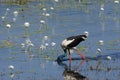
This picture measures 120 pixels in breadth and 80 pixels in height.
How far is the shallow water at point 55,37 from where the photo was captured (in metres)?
13.9

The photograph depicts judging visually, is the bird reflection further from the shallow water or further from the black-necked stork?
the black-necked stork

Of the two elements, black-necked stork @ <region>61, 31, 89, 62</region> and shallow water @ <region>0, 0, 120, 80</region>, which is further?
black-necked stork @ <region>61, 31, 89, 62</region>

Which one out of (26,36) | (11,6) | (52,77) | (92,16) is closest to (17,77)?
(52,77)

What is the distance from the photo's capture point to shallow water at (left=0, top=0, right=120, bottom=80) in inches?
545

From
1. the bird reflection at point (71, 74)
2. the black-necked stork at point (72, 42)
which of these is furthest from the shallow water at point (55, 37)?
the black-necked stork at point (72, 42)

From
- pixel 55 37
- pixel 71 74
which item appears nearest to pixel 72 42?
pixel 71 74

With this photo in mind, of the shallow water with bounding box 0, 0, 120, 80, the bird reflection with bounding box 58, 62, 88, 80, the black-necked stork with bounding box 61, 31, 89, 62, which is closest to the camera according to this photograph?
the bird reflection with bounding box 58, 62, 88, 80

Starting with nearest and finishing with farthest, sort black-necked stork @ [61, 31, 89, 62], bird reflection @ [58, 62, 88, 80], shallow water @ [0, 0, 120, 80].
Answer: bird reflection @ [58, 62, 88, 80], shallow water @ [0, 0, 120, 80], black-necked stork @ [61, 31, 89, 62]

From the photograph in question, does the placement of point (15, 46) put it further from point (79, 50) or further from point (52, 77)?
point (52, 77)

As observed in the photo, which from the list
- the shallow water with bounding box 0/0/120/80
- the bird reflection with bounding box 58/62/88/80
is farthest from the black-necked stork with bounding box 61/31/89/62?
the bird reflection with bounding box 58/62/88/80

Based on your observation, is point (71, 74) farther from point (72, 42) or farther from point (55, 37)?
point (55, 37)

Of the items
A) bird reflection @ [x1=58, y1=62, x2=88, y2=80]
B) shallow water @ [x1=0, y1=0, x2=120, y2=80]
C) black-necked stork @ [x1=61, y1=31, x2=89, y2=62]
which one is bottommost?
shallow water @ [x1=0, y1=0, x2=120, y2=80]

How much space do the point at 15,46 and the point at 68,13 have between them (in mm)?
5027

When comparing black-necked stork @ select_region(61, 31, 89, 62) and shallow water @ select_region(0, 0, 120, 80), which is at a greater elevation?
black-necked stork @ select_region(61, 31, 89, 62)
